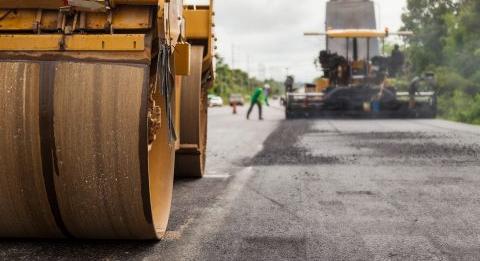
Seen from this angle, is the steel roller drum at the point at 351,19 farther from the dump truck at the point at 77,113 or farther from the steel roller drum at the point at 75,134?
the steel roller drum at the point at 75,134

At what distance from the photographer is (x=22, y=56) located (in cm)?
373

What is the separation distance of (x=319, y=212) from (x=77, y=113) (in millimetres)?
2408

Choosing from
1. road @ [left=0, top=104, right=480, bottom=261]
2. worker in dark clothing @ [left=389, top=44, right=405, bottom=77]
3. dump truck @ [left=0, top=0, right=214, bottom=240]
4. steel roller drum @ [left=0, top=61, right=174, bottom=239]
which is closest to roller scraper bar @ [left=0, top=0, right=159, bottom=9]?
dump truck @ [left=0, top=0, right=214, bottom=240]

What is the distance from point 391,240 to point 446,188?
8.05 ft

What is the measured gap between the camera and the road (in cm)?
421

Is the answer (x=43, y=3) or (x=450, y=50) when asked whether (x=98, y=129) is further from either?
(x=450, y=50)

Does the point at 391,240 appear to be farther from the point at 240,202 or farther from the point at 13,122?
the point at 13,122

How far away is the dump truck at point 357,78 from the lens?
74.3ft

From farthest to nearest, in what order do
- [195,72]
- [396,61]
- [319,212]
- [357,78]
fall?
[357,78], [396,61], [195,72], [319,212]

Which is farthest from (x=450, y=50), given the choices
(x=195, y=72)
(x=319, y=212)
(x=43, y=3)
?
(x=43, y=3)

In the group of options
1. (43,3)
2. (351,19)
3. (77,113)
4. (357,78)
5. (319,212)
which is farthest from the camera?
(351,19)

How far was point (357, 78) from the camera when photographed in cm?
2347

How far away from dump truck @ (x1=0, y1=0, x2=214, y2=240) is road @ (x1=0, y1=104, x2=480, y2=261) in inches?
13.0

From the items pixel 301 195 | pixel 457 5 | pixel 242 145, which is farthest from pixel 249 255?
pixel 457 5
